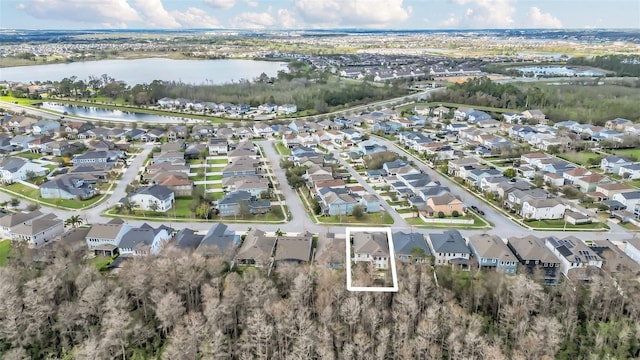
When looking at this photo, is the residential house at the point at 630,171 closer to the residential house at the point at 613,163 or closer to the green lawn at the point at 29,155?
the residential house at the point at 613,163

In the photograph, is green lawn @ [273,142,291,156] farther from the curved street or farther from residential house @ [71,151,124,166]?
residential house @ [71,151,124,166]

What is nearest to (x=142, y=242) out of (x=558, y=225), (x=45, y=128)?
(x=558, y=225)

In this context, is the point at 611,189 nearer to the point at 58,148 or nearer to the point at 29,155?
the point at 58,148

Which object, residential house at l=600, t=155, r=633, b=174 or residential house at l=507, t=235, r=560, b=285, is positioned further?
residential house at l=600, t=155, r=633, b=174

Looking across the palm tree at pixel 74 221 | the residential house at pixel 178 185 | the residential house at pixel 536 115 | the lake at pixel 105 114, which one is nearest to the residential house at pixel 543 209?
the residential house at pixel 178 185

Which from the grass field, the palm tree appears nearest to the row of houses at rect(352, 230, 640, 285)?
the palm tree

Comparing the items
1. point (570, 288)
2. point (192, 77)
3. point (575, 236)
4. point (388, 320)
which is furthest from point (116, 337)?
point (192, 77)
